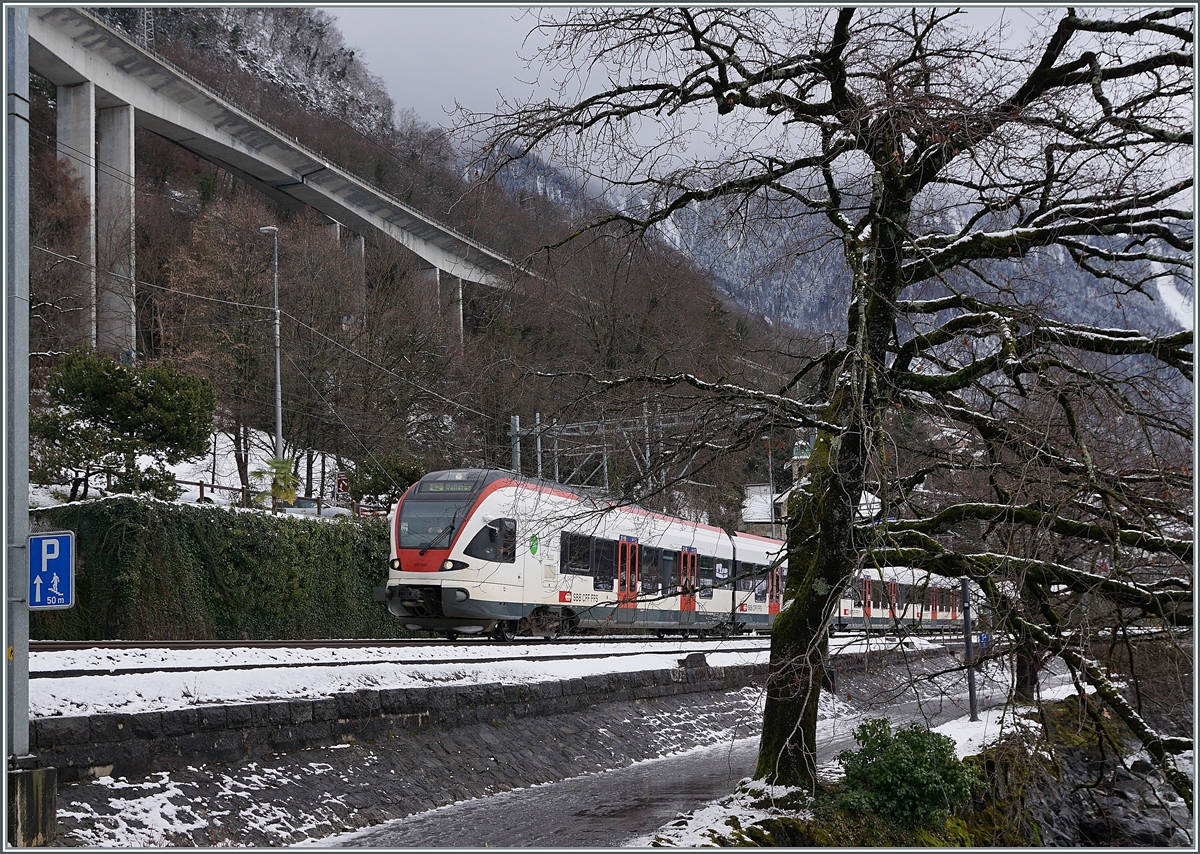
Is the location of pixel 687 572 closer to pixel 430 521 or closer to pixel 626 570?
pixel 626 570

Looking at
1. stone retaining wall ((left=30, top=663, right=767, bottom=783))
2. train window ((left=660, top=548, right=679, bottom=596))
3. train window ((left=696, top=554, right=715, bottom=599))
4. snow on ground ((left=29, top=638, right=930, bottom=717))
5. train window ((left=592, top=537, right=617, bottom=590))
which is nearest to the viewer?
stone retaining wall ((left=30, top=663, right=767, bottom=783))

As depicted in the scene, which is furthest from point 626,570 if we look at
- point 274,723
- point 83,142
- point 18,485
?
point 83,142

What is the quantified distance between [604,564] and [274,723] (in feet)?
47.5

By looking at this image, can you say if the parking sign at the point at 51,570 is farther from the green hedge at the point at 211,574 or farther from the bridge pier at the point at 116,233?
the bridge pier at the point at 116,233

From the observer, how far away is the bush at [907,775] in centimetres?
941

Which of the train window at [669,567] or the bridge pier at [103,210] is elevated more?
the bridge pier at [103,210]

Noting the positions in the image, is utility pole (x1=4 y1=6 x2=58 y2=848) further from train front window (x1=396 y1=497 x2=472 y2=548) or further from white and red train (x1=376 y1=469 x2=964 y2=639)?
train front window (x1=396 y1=497 x2=472 y2=548)

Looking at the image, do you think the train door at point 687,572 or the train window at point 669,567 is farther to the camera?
the train door at point 687,572

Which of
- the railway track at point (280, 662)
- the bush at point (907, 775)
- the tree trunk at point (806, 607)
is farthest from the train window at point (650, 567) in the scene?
the tree trunk at point (806, 607)

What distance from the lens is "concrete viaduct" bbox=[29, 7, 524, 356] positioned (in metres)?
35.6

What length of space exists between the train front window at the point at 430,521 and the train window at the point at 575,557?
2819 millimetres

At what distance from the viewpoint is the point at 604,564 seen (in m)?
24.0

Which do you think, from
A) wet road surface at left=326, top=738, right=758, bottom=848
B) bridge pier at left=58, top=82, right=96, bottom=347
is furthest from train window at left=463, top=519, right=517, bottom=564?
bridge pier at left=58, top=82, right=96, bottom=347

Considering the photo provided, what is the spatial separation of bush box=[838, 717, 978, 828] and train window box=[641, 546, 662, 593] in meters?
15.5
